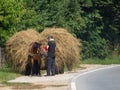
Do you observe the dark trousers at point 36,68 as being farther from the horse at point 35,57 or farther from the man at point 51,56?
the man at point 51,56

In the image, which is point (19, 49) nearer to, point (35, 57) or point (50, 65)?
point (35, 57)

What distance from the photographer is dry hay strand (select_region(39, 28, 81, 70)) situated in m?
26.8

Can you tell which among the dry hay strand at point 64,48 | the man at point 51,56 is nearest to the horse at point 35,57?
the man at point 51,56

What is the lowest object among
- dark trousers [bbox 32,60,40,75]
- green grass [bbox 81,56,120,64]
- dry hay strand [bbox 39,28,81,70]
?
green grass [bbox 81,56,120,64]

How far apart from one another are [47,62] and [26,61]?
1.14m

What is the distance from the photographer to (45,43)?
88.9ft

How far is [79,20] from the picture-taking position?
137ft

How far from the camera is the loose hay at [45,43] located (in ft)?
87.4

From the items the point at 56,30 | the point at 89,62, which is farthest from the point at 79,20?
the point at 56,30

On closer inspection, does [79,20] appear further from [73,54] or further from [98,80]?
[98,80]

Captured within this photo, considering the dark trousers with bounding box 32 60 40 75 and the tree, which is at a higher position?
the tree

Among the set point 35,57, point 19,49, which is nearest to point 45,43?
point 19,49

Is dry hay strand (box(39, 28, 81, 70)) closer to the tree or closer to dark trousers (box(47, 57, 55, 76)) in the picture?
dark trousers (box(47, 57, 55, 76))

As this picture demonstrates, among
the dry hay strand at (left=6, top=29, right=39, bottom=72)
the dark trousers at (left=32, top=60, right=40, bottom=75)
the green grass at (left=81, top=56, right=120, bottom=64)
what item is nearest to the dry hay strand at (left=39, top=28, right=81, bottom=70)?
the dry hay strand at (left=6, top=29, right=39, bottom=72)
